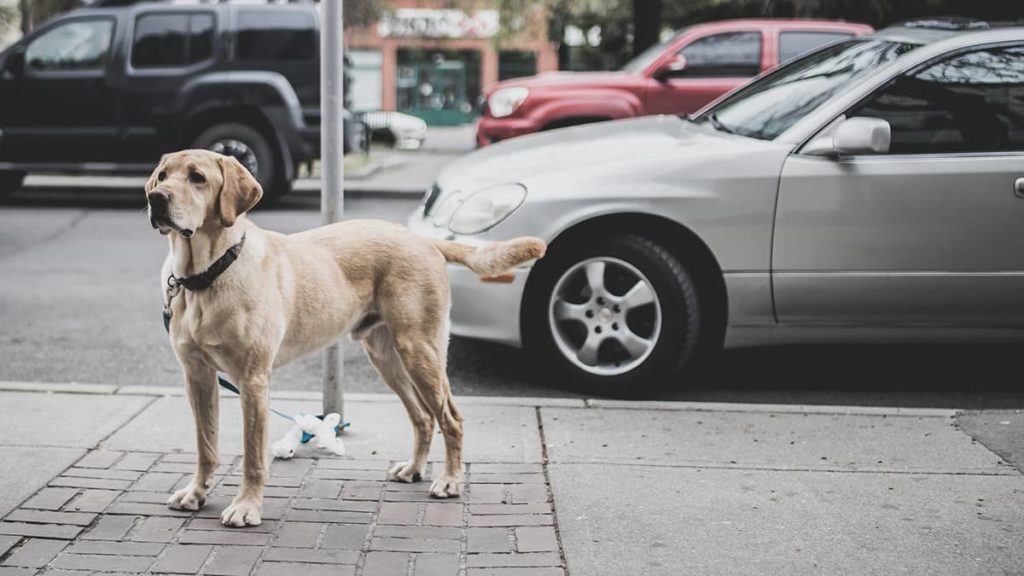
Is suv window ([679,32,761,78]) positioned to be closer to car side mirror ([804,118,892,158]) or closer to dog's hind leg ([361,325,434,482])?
car side mirror ([804,118,892,158])

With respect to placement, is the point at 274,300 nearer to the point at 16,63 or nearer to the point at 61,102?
the point at 61,102

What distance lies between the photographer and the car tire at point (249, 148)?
41.0ft

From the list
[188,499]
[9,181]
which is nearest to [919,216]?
[188,499]

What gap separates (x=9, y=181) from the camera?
13.2m

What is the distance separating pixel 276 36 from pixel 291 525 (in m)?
9.60

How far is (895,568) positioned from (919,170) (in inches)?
98.0

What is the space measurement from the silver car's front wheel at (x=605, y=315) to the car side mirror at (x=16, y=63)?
8.99 meters

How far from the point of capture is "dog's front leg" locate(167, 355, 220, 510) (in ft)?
13.6

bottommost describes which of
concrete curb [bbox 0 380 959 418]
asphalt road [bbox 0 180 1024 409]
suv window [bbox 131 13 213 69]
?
asphalt road [bbox 0 180 1024 409]

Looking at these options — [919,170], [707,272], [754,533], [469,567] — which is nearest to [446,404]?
[469,567]

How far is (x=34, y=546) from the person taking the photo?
3836 millimetres

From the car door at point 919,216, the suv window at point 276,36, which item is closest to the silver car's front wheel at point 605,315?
the car door at point 919,216

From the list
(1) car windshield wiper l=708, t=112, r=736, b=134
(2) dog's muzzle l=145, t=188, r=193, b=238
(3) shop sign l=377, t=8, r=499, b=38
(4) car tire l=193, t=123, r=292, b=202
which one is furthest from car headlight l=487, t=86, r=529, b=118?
(3) shop sign l=377, t=8, r=499, b=38

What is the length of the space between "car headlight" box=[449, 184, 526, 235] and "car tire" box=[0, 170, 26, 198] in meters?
8.83
